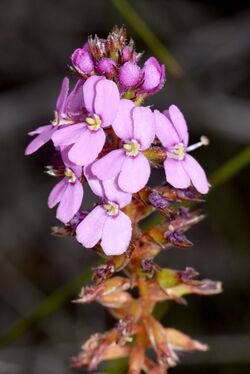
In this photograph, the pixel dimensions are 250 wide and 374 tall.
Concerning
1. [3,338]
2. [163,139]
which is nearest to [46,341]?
[3,338]

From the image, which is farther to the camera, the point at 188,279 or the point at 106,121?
the point at 188,279

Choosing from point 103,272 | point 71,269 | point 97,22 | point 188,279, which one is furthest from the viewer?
point 97,22

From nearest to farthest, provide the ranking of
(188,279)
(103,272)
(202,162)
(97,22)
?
(103,272) < (188,279) < (202,162) < (97,22)

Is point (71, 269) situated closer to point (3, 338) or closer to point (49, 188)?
point (49, 188)

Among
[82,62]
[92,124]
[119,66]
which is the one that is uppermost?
[82,62]

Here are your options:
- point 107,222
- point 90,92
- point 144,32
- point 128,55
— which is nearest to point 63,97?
point 90,92

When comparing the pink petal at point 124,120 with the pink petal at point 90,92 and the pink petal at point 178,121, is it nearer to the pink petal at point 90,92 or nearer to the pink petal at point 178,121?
the pink petal at point 90,92

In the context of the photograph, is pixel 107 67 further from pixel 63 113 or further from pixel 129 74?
pixel 63 113
